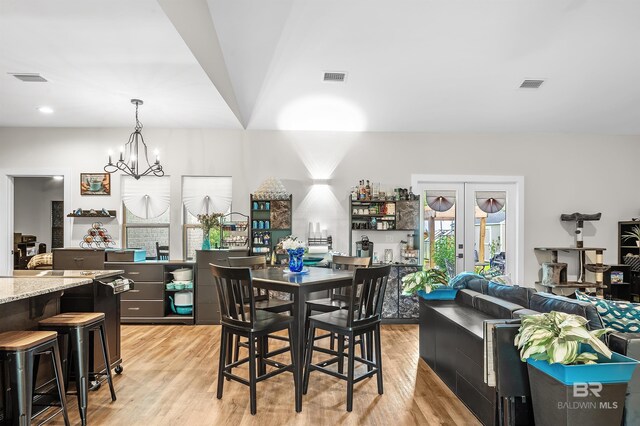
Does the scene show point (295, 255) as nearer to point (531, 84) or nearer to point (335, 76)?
point (335, 76)

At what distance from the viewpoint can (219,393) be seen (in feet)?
10.1

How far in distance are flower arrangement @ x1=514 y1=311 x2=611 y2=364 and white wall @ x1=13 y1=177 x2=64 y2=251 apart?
33.4ft

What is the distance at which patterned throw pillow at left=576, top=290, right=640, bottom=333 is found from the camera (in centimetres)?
227

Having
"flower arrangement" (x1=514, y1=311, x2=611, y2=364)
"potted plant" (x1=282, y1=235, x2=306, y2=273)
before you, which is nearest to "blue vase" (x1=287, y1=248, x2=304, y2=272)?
"potted plant" (x1=282, y1=235, x2=306, y2=273)

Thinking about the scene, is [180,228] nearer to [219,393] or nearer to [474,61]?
[219,393]

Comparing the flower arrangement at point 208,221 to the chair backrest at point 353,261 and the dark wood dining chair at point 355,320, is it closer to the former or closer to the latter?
the chair backrest at point 353,261

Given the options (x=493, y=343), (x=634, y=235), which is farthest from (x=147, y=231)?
(x=634, y=235)

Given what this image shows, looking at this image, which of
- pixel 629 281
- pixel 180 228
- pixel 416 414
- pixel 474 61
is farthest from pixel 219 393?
pixel 629 281

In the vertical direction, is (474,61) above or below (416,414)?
above

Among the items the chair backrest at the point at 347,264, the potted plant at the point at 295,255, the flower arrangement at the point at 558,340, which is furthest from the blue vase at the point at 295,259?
the flower arrangement at the point at 558,340

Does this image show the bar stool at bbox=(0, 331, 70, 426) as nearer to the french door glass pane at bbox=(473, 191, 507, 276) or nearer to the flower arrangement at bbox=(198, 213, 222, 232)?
the flower arrangement at bbox=(198, 213, 222, 232)

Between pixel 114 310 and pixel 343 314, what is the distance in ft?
6.91

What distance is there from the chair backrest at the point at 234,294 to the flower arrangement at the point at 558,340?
176 cm

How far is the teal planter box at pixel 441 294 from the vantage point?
379cm
